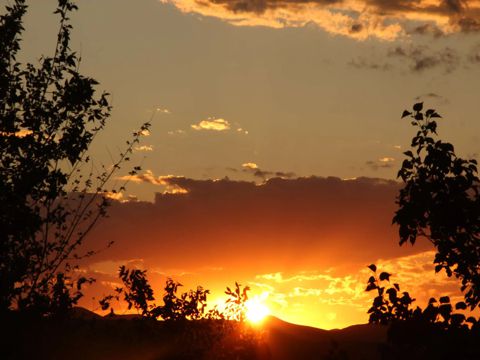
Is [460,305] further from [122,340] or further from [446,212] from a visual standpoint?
[122,340]

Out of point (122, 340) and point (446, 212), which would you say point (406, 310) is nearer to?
point (446, 212)

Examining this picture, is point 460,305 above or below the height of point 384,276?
below

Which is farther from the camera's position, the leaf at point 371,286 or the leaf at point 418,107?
the leaf at point 418,107

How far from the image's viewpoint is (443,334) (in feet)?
46.0

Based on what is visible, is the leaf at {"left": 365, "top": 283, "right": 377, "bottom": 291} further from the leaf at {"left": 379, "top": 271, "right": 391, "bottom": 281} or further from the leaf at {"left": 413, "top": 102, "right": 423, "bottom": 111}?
the leaf at {"left": 413, "top": 102, "right": 423, "bottom": 111}

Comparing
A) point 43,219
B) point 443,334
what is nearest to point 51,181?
point 43,219

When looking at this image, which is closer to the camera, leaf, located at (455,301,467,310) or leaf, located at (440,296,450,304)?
leaf, located at (440,296,450,304)

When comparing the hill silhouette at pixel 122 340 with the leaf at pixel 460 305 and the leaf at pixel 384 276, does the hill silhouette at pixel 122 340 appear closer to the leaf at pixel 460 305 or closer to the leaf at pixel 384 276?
the leaf at pixel 384 276

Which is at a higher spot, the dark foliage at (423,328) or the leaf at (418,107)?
the leaf at (418,107)

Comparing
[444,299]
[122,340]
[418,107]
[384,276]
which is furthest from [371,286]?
[122,340]

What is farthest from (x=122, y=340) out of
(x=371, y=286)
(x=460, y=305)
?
(x=460, y=305)

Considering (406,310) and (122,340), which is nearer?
(406,310)

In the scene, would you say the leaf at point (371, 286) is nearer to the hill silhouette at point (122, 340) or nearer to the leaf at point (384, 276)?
the leaf at point (384, 276)

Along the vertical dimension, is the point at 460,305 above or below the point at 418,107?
below
